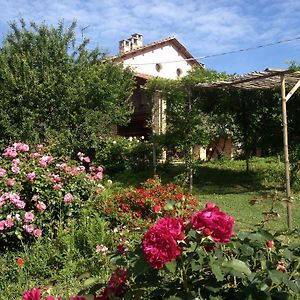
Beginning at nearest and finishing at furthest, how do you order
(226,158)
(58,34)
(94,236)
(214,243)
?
(214,243) < (94,236) < (58,34) < (226,158)

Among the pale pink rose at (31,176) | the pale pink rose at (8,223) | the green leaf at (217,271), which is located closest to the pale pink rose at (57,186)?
the pale pink rose at (31,176)

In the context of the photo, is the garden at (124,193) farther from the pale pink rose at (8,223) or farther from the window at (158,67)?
the window at (158,67)

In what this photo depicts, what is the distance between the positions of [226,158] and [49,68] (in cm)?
840

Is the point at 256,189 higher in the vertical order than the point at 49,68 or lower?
lower

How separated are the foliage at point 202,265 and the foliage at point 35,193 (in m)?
3.04

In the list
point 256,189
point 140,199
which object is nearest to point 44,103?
point 256,189

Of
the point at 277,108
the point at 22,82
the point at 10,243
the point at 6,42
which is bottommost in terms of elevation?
the point at 10,243

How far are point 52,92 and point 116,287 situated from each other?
11430 mm

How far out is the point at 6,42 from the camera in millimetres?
14609

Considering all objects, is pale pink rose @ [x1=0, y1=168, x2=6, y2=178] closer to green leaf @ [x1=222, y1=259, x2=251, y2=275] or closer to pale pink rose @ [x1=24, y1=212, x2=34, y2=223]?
pale pink rose @ [x1=24, y1=212, x2=34, y2=223]

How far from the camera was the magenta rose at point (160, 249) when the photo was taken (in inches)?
70.8

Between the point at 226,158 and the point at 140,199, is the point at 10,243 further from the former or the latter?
the point at 226,158

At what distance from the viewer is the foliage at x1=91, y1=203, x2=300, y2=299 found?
1847 mm

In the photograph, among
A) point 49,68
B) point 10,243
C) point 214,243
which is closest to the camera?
point 214,243
